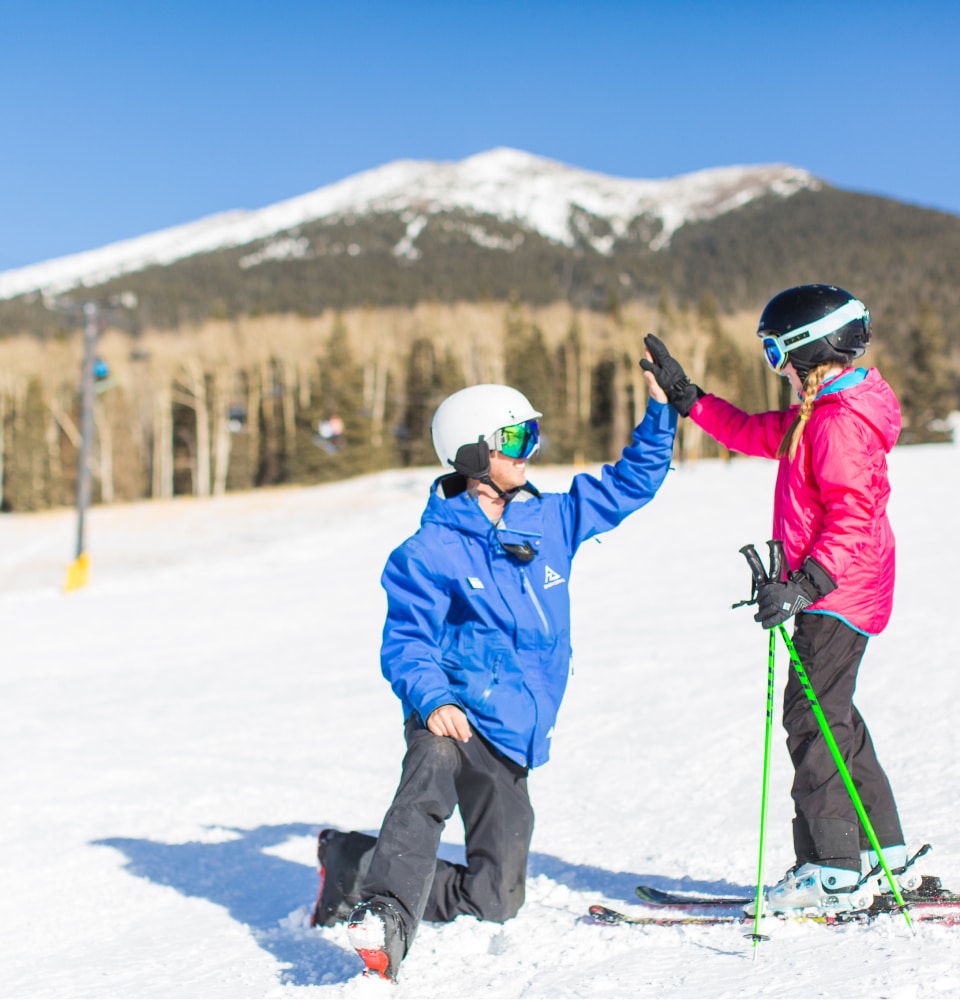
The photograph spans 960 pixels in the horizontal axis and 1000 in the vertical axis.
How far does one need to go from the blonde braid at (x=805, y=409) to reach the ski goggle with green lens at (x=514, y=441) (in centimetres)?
83

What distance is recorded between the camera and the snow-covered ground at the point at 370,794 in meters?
2.92

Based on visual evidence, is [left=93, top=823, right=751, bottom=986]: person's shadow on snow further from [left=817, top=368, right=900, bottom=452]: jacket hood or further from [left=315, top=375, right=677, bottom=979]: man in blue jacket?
[left=817, top=368, right=900, bottom=452]: jacket hood

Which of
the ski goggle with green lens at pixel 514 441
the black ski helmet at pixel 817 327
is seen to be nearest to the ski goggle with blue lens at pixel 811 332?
the black ski helmet at pixel 817 327

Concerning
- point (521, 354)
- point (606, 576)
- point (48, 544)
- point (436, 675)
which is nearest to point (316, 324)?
point (521, 354)

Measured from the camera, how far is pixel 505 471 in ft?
11.4

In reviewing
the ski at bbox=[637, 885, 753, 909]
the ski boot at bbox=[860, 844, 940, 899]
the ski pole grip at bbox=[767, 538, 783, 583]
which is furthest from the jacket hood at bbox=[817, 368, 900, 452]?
the ski at bbox=[637, 885, 753, 909]

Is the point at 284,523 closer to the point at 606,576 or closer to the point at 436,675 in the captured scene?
the point at 606,576

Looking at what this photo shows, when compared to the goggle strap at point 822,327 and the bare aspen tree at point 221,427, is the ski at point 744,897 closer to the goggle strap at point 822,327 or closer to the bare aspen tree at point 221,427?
the goggle strap at point 822,327

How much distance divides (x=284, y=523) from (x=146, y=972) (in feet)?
84.6

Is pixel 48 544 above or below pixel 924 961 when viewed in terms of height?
below

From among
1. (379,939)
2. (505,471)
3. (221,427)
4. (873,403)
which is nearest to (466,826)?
(379,939)

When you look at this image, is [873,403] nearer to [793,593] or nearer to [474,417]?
[793,593]

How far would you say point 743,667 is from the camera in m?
7.92

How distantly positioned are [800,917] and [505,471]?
65.7 inches
